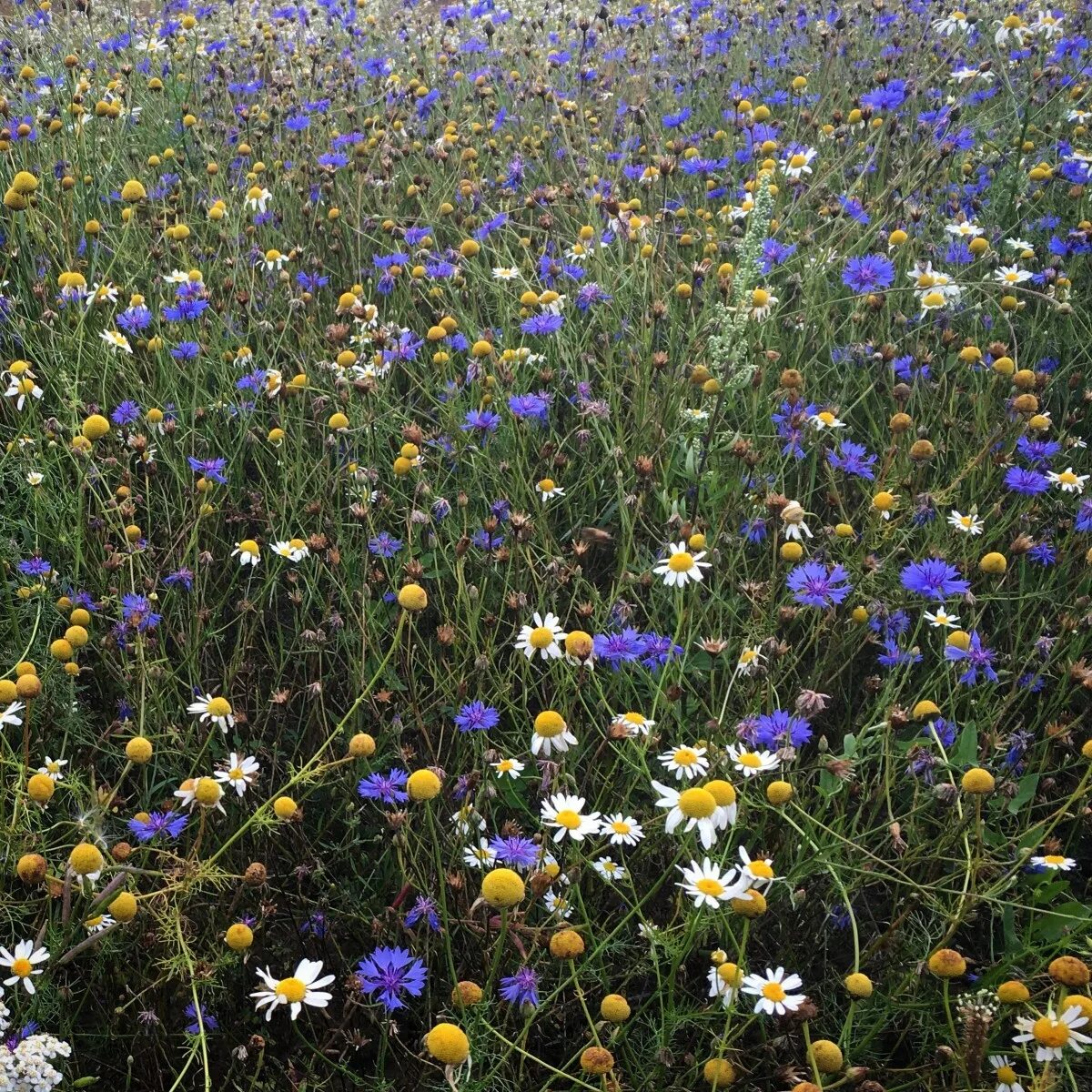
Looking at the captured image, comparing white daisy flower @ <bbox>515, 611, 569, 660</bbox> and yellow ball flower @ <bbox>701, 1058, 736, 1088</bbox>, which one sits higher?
white daisy flower @ <bbox>515, 611, 569, 660</bbox>

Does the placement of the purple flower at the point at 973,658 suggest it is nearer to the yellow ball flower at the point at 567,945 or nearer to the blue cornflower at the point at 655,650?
the blue cornflower at the point at 655,650

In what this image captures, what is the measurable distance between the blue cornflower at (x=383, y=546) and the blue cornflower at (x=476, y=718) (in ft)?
1.31

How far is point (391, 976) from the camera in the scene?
142 centimetres

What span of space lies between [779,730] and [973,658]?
0.36 metres

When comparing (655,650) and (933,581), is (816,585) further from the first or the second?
(655,650)

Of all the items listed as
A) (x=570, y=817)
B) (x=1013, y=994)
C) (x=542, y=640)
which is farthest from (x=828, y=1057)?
(x=542, y=640)

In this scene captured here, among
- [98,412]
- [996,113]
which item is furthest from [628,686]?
[996,113]

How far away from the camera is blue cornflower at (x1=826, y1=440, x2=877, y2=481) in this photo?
2205 mm

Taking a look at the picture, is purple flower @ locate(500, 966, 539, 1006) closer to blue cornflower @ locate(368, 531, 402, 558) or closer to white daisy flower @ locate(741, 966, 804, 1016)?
white daisy flower @ locate(741, 966, 804, 1016)

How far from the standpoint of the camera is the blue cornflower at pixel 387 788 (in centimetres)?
164

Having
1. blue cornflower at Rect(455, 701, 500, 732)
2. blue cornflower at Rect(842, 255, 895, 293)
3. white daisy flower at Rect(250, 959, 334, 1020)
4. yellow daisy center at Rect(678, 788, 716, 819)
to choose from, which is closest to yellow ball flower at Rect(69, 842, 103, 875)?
white daisy flower at Rect(250, 959, 334, 1020)

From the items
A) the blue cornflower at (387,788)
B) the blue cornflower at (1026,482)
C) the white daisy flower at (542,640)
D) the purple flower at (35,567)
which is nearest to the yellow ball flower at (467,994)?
the blue cornflower at (387,788)

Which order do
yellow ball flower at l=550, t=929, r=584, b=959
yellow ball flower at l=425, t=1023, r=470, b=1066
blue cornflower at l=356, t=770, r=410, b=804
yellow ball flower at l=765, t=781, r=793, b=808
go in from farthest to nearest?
1. blue cornflower at l=356, t=770, r=410, b=804
2. yellow ball flower at l=765, t=781, r=793, b=808
3. yellow ball flower at l=550, t=929, r=584, b=959
4. yellow ball flower at l=425, t=1023, r=470, b=1066

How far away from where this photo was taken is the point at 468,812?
146 cm
